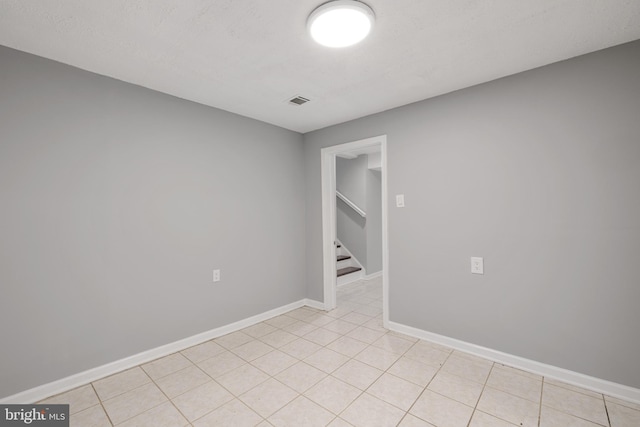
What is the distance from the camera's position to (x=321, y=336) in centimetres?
285

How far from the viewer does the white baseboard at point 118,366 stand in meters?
1.84

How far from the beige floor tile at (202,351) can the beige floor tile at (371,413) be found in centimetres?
140

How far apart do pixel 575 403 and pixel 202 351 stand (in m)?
2.93

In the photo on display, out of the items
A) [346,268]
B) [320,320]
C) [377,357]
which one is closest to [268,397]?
[377,357]

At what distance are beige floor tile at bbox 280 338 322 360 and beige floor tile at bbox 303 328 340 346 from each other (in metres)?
0.07

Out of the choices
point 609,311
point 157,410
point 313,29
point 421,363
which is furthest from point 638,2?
point 157,410

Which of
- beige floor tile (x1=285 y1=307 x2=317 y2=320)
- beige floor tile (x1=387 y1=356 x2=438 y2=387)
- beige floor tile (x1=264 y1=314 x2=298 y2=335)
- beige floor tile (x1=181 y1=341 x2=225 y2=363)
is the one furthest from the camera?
beige floor tile (x1=285 y1=307 x2=317 y2=320)

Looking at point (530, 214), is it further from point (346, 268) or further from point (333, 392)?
point (346, 268)

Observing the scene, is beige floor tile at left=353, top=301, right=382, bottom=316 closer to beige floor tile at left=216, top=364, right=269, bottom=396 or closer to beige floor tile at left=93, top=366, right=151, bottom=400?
beige floor tile at left=216, top=364, right=269, bottom=396

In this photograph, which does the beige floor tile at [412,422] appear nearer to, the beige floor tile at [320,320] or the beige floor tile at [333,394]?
the beige floor tile at [333,394]

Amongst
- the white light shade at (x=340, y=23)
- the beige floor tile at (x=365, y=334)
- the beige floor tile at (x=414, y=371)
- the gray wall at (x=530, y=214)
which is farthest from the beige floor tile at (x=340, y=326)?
the white light shade at (x=340, y=23)

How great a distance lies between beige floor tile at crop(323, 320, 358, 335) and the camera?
2.99 meters

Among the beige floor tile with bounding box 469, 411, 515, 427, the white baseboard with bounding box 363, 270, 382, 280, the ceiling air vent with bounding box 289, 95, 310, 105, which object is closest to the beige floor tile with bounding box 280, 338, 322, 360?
the beige floor tile with bounding box 469, 411, 515, 427

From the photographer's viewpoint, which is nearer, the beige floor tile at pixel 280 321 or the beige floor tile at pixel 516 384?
the beige floor tile at pixel 516 384
